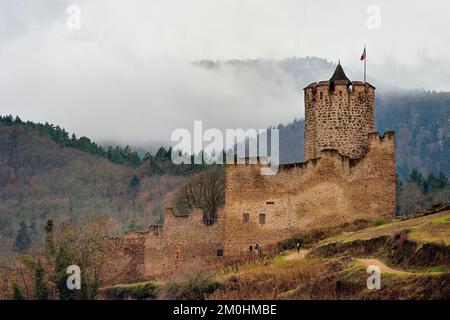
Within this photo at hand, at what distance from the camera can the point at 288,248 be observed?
7312 cm

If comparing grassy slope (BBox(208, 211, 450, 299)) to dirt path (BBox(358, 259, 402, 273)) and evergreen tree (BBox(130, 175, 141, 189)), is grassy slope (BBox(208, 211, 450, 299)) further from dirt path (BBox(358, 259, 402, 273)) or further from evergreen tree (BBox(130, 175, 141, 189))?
evergreen tree (BBox(130, 175, 141, 189))

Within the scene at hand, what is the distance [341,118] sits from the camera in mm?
75125

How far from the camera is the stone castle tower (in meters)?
75.1

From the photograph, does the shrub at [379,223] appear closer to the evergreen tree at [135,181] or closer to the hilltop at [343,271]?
the hilltop at [343,271]

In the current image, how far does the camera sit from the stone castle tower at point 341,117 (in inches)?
2955

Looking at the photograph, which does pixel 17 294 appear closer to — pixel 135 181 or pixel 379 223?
pixel 379 223

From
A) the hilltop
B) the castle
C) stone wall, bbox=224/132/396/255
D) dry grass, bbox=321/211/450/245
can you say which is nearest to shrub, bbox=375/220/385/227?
the hilltop

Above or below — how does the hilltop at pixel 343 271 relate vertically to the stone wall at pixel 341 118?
below

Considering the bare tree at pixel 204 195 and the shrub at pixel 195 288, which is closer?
the shrub at pixel 195 288

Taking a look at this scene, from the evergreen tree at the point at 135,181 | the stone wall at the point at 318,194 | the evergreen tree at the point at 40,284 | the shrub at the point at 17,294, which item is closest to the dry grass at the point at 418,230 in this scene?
the stone wall at the point at 318,194

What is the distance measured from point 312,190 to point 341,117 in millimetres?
4244

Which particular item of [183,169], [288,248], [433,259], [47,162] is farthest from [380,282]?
[47,162]

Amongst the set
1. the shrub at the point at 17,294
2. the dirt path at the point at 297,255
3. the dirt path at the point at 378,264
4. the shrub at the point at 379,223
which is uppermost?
the shrub at the point at 379,223

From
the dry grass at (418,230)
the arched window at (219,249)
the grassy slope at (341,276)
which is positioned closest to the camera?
the grassy slope at (341,276)
